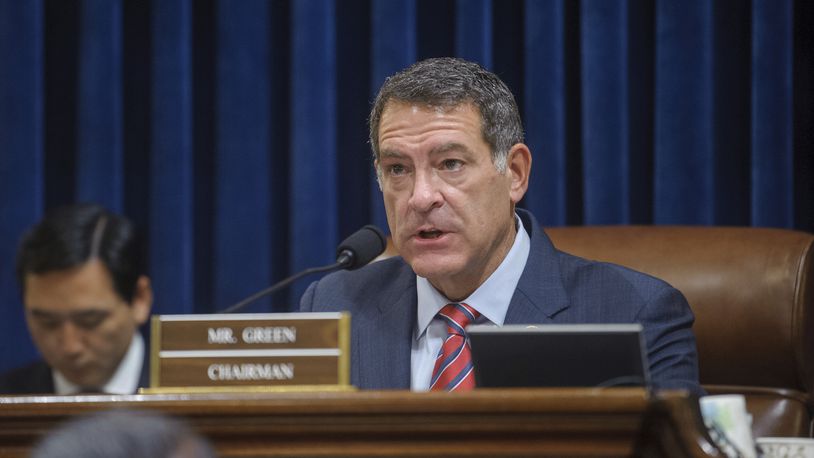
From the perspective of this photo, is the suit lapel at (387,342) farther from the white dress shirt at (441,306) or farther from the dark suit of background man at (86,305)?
the dark suit of background man at (86,305)

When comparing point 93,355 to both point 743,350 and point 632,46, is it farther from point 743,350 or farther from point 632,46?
point 632,46

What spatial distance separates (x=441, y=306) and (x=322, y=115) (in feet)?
2.69

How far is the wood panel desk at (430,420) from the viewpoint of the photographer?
0.99m

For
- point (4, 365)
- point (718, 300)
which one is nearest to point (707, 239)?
point (718, 300)

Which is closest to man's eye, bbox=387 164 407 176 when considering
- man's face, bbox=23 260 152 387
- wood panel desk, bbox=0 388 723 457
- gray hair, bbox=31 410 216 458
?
man's face, bbox=23 260 152 387

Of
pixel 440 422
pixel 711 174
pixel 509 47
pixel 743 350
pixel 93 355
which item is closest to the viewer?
pixel 440 422

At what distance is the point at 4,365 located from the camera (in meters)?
2.58

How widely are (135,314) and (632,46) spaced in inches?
52.6

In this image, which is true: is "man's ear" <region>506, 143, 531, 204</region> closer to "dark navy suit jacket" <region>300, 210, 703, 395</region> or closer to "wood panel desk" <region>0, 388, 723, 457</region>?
"dark navy suit jacket" <region>300, 210, 703, 395</region>

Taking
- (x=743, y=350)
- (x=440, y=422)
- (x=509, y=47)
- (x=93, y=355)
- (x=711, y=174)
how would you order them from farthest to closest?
(x=509, y=47) → (x=711, y=174) → (x=93, y=355) → (x=743, y=350) → (x=440, y=422)

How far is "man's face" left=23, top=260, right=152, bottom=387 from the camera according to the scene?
2.04 m

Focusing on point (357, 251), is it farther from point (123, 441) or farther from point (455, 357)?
point (123, 441)

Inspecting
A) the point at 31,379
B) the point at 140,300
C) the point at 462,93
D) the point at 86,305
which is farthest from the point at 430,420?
the point at 31,379

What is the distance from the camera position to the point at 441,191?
1.88 meters
